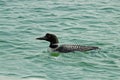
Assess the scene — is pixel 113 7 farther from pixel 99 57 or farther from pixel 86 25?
pixel 99 57

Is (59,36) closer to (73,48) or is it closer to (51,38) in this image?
(51,38)

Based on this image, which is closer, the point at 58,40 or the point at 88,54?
the point at 88,54

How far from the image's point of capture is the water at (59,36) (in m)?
15.0

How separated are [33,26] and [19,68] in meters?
5.59

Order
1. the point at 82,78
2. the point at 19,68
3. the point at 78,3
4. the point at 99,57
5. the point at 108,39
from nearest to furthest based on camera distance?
the point at 82,78 → the point at 19,68 → the point at 99,57 → the point at 108,39 → the point at 78,3

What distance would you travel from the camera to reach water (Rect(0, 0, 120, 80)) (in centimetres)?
1498

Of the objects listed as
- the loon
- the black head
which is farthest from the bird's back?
the black head

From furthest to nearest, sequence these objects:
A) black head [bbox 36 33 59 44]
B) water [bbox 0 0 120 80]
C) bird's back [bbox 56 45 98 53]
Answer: black head [bbox 36 33 59 44] < bird's back [bbox 56 45 98 53] < water [bbox 0 0 120 80]

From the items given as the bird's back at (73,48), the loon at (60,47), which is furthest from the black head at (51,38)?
the bird's back at (73,48)

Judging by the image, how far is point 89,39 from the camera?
18828 millimetres

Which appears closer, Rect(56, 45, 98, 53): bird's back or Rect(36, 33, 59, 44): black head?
Rect(56, 45, 98, 53): bird's back

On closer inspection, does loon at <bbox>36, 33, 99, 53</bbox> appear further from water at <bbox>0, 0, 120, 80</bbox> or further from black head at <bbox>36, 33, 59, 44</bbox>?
water at <bbox>0, 0, 120, 80</bbox>

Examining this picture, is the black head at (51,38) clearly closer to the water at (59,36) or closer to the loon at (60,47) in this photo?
the loon at (60,47)

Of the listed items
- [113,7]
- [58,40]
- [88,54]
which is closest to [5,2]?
[113,7]
